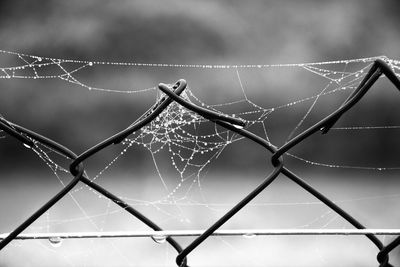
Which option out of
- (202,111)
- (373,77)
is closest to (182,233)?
(202,111)

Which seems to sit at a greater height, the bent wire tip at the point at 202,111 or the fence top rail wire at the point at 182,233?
the bent wire tip at the point at 202,111

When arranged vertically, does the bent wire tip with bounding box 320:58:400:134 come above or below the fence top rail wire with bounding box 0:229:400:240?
above

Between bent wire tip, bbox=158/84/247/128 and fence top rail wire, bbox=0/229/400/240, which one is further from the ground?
bent wire tip, bbox=158/84/247/128

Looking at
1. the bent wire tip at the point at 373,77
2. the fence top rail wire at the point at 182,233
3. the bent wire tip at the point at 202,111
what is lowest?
the fence top rail wire at the point at 182,233

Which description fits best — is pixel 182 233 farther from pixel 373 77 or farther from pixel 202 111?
pixel 373 77

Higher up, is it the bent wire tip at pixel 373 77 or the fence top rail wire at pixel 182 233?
the bent wire tip at pixel 373 77

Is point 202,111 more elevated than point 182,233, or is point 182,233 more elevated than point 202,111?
point 202,111

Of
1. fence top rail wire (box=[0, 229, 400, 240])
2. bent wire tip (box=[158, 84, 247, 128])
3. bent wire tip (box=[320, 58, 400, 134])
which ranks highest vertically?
bent wire tip (box=[320, 58, 400, 134])

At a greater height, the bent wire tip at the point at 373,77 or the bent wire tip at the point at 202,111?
the bent wire tip at the point at 373,77

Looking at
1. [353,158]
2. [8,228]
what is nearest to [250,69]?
[353,158]

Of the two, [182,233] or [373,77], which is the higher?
[373,77]

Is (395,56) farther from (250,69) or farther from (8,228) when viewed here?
(8,228)
